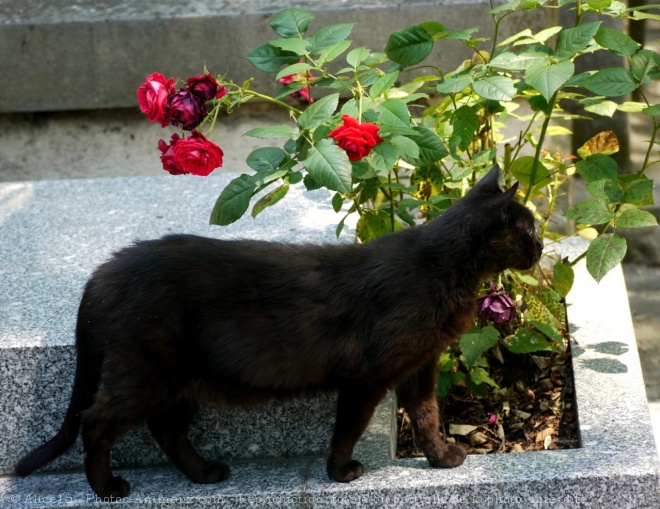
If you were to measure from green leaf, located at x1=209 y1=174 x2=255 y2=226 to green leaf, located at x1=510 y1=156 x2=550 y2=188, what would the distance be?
95cm

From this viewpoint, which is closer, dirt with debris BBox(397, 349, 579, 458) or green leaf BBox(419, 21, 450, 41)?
green leaf BBox(419, 21, 450, 41)

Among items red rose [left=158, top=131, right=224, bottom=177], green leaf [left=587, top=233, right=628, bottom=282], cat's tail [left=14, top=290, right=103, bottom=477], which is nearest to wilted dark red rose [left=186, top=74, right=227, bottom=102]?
red rose [left=158, top=131, right=224, bottom=177]

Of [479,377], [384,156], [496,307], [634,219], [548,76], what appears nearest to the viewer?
[548,76]

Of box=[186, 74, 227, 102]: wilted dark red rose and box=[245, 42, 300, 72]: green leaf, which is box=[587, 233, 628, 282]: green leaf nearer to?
box=[245, 42, 300, 72]: green leaf

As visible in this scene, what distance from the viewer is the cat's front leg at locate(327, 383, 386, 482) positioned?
2713 millimetres

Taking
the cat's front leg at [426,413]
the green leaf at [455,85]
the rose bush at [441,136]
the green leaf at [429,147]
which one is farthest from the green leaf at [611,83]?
the cat's front leg at [426,413]

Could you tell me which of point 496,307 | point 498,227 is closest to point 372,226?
point 496,307

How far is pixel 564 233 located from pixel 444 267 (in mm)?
2362

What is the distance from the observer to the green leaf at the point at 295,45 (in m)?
2.80

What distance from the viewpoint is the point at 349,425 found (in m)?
2.74

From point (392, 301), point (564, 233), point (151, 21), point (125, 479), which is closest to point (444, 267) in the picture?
point (392, 301)

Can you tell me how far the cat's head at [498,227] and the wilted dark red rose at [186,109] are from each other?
797 millimetres

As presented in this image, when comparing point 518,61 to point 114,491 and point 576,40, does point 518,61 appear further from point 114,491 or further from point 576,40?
point 114,491

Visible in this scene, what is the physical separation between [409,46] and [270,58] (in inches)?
16.8
